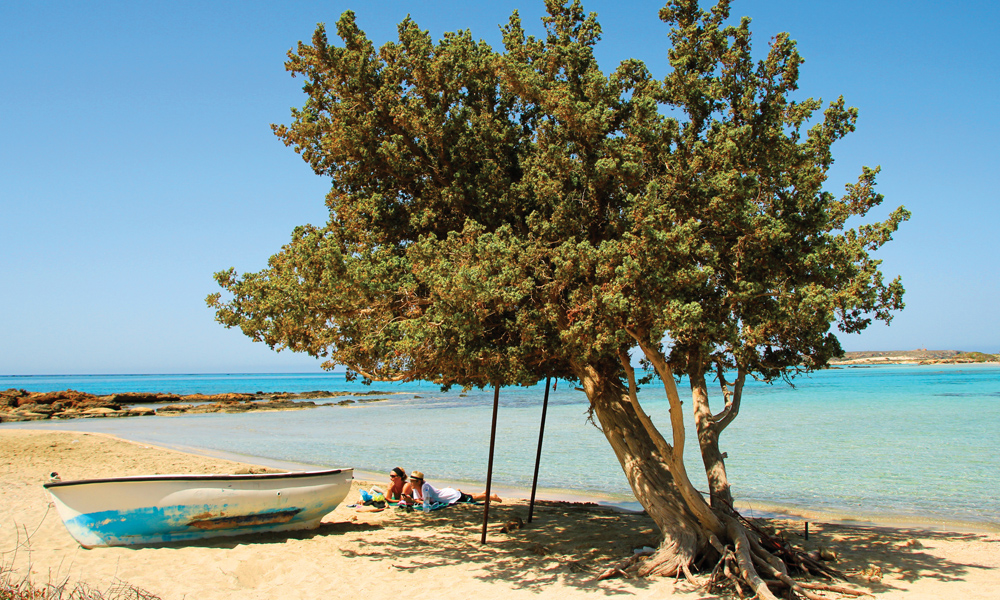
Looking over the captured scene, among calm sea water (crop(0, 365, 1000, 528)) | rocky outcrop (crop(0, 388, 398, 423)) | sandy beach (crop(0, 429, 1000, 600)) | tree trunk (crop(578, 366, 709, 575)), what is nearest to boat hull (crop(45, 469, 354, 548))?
sandy beach (crop(0, 429, 1000, 600))

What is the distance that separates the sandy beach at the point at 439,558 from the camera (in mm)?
7363

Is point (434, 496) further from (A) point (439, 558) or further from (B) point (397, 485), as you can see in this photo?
(A) point (439, 558)

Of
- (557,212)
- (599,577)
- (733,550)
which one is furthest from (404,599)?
(557,212)

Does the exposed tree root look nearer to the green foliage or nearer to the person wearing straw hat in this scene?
the green foliage

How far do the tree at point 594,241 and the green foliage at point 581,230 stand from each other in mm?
28

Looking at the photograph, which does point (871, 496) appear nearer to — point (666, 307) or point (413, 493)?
point (413, 493)

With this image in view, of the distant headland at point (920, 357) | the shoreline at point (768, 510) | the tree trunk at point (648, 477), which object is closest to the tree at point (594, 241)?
the tree trunk at point (648, 477)

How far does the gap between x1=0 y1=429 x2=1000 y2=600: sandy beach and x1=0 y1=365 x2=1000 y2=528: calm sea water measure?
11.8ft

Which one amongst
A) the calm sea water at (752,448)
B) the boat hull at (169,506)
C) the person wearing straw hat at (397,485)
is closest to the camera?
the boat hull at (169,506)

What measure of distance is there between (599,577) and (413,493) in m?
5.65

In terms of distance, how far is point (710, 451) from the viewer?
28.9 ft

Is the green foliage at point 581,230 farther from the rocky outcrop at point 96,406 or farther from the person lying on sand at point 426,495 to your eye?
the rocky outcrop at point 96,406

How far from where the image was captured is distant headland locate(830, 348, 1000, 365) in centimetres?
16375

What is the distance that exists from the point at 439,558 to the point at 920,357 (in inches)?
7970
